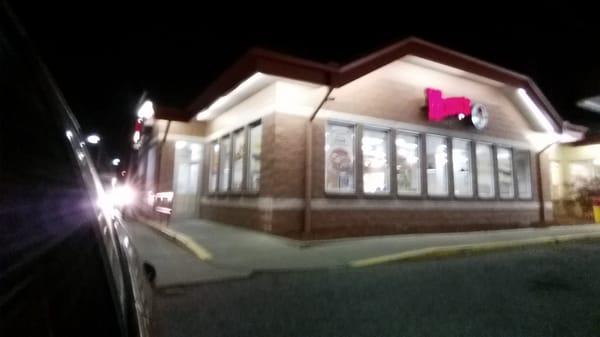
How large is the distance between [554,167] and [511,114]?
8869mm

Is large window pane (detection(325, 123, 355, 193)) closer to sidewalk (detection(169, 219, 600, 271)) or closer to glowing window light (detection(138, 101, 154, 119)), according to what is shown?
sidewalk (detection(169, 219, 600, 271))

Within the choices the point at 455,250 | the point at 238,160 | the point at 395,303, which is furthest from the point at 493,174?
the point at 395,303

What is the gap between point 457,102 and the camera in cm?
1392

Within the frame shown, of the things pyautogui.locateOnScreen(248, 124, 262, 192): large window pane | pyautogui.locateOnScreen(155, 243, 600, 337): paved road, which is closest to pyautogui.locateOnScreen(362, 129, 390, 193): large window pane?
pyautogui.locateOnScreen(248, 124, 262, 192): large window pane

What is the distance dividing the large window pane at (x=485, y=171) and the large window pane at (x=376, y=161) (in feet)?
15.1

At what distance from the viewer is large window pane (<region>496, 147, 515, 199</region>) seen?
53.0 ft

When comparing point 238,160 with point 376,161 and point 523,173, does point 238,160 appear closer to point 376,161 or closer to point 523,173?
point 376,161

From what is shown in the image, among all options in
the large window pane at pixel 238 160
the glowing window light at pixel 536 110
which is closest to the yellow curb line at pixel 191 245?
the large window pane at pixel 238 160

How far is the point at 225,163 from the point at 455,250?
9341mm

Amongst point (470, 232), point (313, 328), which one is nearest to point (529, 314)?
point (313, 328)

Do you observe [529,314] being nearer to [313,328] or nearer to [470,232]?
[313,328]

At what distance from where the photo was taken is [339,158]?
40.5ft

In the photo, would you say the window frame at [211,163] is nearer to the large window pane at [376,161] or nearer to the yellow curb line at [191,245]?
the yellow curb line at [191,245]

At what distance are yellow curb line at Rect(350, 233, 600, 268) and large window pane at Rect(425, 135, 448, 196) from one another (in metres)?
3.91
